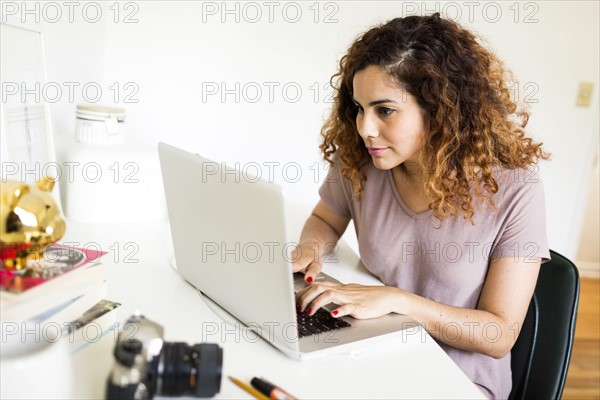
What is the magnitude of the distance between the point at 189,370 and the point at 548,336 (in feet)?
2.47

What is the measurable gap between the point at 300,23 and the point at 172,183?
1317 millimetres

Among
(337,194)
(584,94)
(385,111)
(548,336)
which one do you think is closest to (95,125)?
(337,194)

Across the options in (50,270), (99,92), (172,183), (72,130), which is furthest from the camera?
(99,92)

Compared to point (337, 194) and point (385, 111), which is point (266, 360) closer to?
point (385, 111)

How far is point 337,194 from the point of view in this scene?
1.53m

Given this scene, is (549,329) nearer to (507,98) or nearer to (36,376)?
(507,98)

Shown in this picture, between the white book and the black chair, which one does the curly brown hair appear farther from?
the white book

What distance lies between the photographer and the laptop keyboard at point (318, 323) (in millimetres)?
965

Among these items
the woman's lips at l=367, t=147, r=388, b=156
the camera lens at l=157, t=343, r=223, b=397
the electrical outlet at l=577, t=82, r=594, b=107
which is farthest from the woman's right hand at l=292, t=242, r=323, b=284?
the electrical outlet at l=577, t=82, r=594, b=107

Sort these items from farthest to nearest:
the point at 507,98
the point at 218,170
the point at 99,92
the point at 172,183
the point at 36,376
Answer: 1. the point at 99,92
2. the point at 507,98
3. the point at 172,183
4. the point at 218,170
5. the point at 36,376

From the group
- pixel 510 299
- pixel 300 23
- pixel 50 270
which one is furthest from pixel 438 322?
pixel 300 23

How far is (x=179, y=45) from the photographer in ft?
6.93

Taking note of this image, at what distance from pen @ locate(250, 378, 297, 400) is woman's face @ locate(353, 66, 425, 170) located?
638 mm

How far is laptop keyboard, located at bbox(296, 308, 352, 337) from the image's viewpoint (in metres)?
0.96
